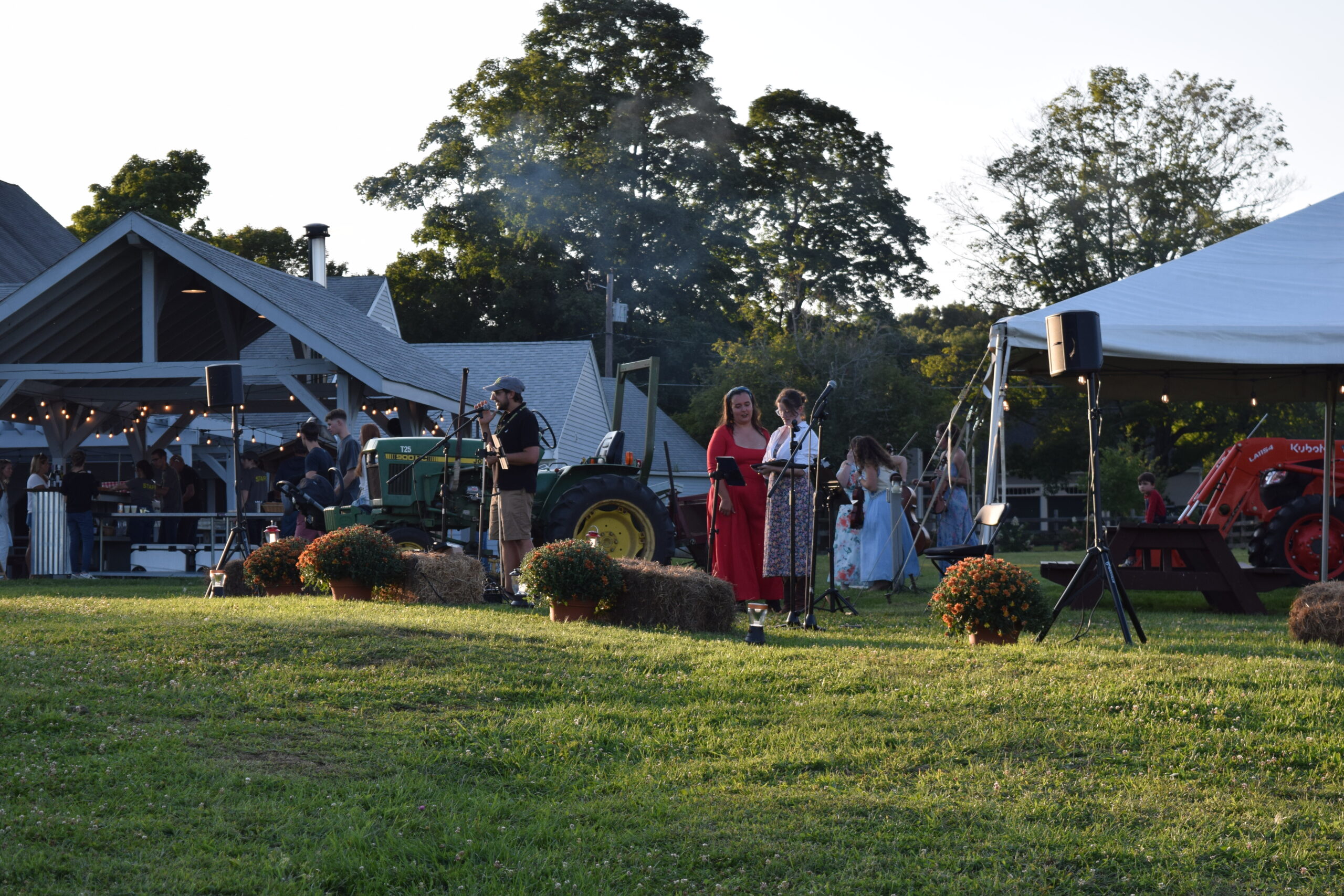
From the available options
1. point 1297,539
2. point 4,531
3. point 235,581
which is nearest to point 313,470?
point 235,581

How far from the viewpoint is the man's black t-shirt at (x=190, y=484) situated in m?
18.0

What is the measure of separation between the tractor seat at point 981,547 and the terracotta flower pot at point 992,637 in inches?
65.1

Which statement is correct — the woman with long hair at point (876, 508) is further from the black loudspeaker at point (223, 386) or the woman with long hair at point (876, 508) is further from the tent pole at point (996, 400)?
the black loudspeaker at point (223, 386)

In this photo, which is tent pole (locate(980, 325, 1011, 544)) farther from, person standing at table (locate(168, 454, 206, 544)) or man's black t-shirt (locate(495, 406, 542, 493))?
person standing at table (locate(168, 454, 206, 544))

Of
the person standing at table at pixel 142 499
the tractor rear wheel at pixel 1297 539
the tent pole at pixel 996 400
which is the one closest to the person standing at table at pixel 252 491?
the person standing at table at pixel 142 499

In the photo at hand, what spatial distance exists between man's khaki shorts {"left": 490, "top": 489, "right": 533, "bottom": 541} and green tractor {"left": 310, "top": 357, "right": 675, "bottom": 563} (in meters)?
1.20

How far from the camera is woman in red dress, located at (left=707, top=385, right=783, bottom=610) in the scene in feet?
33.9

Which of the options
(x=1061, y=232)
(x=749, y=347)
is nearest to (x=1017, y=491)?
(x=1061, y=232)

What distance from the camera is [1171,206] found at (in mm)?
38500

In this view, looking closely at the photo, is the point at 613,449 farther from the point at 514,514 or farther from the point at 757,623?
the point at 757,623

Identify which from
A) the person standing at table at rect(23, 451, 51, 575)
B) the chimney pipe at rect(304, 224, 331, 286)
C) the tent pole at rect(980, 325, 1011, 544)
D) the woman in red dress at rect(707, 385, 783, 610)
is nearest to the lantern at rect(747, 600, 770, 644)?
the woman in red dress at rect(707, 385, 783, 610)

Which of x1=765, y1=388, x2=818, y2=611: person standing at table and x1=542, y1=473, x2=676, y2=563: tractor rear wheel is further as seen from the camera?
x1=542, y1=473, x2=676, y2=563: tractor rear wheel

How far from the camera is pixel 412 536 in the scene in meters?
12.1

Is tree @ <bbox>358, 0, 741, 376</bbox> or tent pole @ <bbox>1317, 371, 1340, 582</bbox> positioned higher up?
tree @ <bbox>358, 0, 741, 376</bbox>
